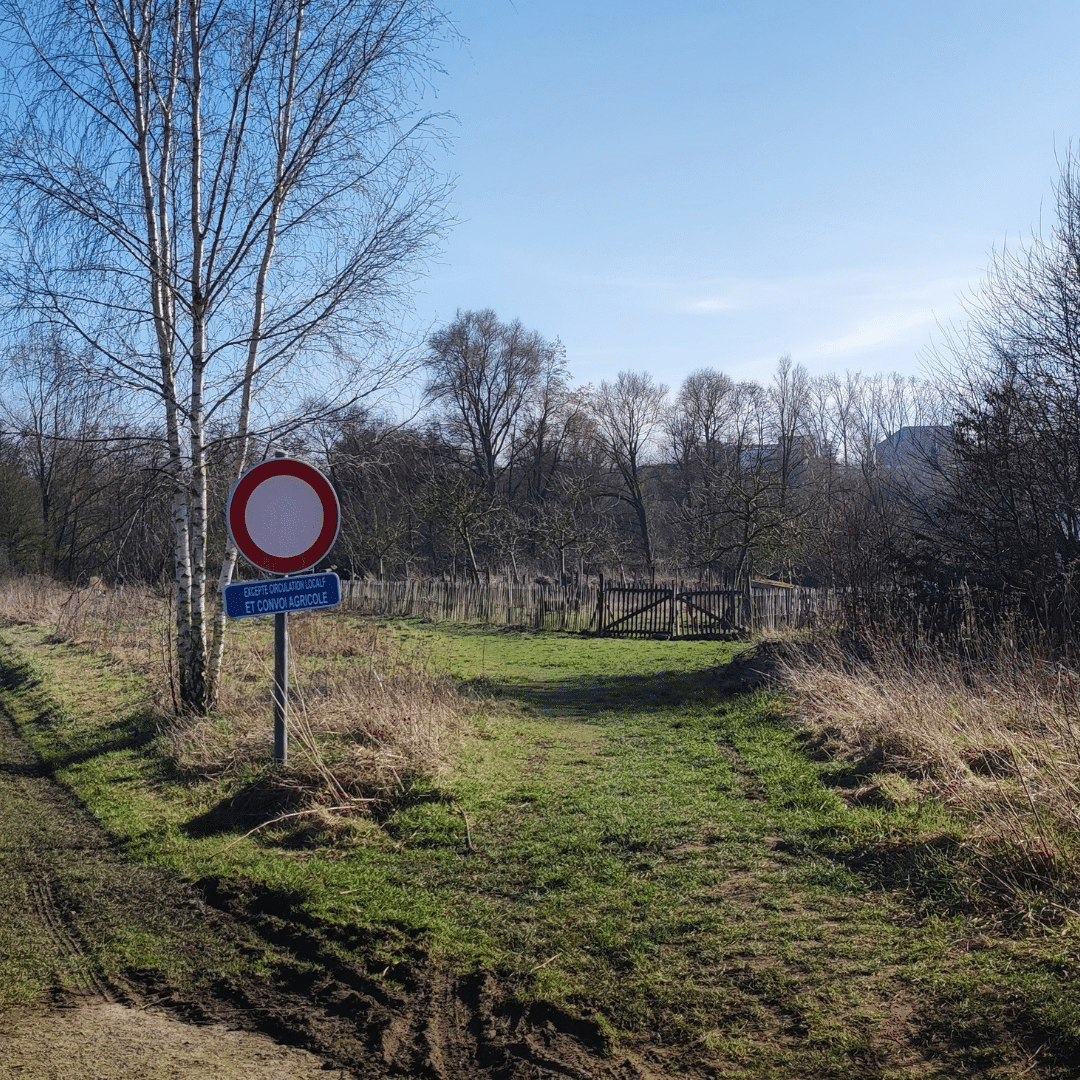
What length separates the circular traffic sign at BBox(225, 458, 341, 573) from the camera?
5867 millimetres

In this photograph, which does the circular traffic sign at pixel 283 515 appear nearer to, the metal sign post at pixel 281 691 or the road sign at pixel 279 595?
the road sign at pixel 279 595

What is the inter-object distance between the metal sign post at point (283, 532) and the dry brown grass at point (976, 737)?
4.09 m

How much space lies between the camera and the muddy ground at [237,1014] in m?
3.10

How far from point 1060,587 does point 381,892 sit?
10794 mm

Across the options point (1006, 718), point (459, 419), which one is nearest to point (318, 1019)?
point (1006, 718)

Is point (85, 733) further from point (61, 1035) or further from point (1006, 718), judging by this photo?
point (1006, 718)

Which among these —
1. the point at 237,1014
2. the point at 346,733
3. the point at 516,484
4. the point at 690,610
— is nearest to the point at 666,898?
the point at 237,1014

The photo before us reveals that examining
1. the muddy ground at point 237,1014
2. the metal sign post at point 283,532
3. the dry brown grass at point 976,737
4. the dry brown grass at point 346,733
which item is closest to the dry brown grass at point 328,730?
the dry brown grass at point 346,733

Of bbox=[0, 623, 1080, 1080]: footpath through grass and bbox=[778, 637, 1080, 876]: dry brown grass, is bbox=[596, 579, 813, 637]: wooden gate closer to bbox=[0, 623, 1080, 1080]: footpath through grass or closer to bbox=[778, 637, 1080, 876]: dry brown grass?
Answer: bbox=[778, 637, 1080, 876]: dry brown grass

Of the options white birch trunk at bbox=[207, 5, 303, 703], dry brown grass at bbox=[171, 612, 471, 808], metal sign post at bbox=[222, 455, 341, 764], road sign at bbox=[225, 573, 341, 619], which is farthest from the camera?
white birch trunk at bbox=[207, 5, 303, 703]

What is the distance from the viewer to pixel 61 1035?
3.30 meters

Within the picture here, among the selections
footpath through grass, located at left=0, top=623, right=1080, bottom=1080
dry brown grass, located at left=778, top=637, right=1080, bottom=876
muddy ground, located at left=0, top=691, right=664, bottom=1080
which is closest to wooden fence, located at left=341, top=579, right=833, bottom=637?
dry brown grass, located at left=778, top=637, right=1080, bottom=876

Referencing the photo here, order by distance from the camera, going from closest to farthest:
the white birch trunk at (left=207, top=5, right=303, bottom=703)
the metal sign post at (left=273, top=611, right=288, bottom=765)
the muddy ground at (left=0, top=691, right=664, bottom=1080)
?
the muddy ground at (left=0, top=691, right=664, bottom=1080) → the metal sign post at (left=273, top=611, right=288, bottom=765) → the white birch trunk at (left=207, top=5, right=303, bottom=703)

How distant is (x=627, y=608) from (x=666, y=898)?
20.9 meters
